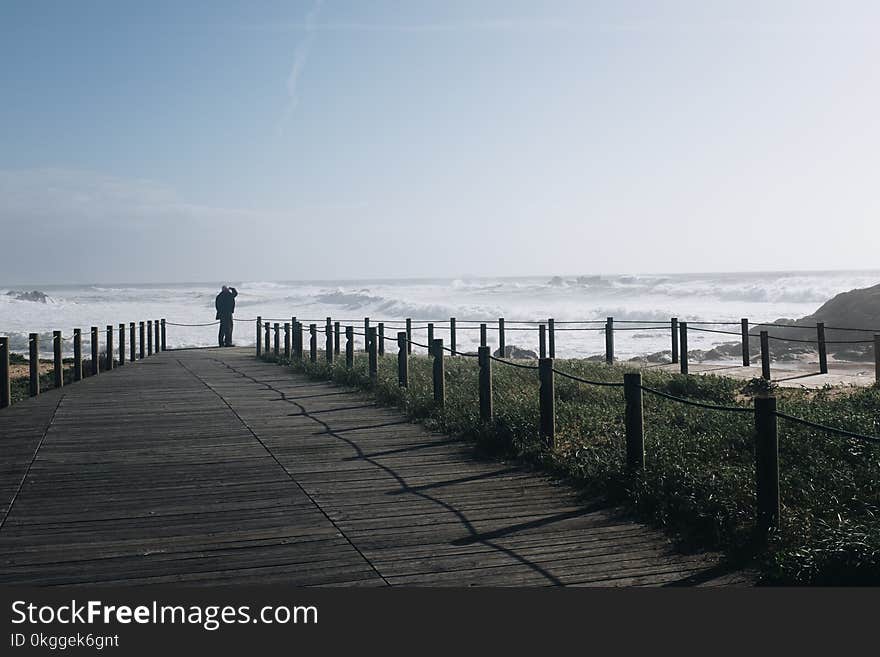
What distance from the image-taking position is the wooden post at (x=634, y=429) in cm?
710

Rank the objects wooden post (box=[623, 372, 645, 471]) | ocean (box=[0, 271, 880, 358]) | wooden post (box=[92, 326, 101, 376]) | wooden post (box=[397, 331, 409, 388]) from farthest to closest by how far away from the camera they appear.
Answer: ocean (box=[0, 271, 880, 358]) → wooden post (box=[92, 326, 101, 376]) → wooden post (box=[397, 331, 409, 388]) → wooden post (box=[623, 372, 645, 471])

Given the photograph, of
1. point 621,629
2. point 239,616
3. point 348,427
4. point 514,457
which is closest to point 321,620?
point 239,616

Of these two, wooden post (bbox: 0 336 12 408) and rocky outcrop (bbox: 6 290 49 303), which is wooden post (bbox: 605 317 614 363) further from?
rocky outcrop (bbox: 6 290 49 303)

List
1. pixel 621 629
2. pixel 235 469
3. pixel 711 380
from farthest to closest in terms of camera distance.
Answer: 1. pixel 711 380
2. pixel 235 469
3. pixel 621 629

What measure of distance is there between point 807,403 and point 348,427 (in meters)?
6.09

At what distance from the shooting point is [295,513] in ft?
21.0

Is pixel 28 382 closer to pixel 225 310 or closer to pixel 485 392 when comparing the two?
pixel 225 310

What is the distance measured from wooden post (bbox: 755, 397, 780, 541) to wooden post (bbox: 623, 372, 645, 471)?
138 cm

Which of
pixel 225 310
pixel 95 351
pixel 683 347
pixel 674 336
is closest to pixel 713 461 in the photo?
pixel 683 347

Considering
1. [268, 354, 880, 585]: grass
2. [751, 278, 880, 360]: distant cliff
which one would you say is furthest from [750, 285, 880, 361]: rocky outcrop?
[268, 354, 880, 585]: grass

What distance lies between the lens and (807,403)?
11508mm

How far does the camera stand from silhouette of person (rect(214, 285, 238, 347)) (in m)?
30.5

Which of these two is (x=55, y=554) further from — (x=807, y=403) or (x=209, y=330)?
(x=209, y=330)

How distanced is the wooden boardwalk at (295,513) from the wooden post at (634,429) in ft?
2.09
